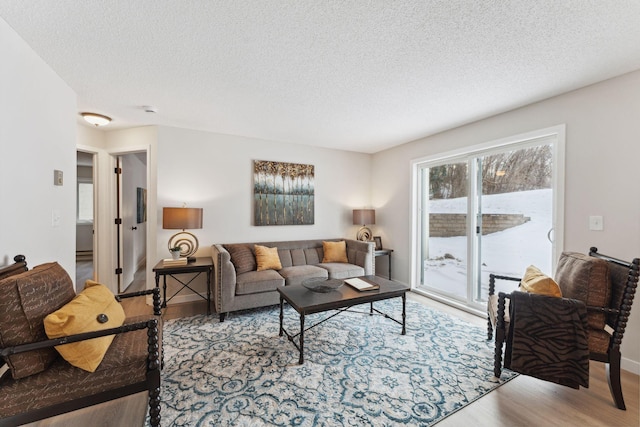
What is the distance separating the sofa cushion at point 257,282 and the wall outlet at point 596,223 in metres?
3.10

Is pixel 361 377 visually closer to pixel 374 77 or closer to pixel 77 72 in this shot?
pixel 374 77

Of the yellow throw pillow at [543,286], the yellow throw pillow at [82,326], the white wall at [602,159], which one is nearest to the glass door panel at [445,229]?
the white wall at [602,159]

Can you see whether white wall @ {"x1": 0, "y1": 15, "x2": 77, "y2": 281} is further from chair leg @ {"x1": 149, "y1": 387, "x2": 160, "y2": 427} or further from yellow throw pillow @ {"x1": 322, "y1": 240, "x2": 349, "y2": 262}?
yellow throw pillow @ {"x1": 322, "y1": 240, "x2": 349, "y2": 262}

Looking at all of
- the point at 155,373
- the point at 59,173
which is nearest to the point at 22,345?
the point at 155,373

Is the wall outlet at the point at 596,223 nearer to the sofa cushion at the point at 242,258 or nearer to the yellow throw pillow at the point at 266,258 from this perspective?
the yellow throw pillow at the point at 266,258

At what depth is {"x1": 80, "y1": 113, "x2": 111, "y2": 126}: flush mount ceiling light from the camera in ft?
10.1

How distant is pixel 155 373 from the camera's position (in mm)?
1446

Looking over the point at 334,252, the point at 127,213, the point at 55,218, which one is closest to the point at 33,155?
the point at 55,218

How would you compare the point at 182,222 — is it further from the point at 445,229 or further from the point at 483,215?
the point at 483,215

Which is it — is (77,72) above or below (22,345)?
above

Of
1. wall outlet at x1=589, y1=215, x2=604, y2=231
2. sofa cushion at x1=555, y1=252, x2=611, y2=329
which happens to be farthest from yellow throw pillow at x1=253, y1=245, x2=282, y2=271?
wall outlet at x1=589, y1=215, x2=604, y2=231

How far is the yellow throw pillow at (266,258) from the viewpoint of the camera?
3604mm

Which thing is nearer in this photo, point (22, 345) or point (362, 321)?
point (22, 345)

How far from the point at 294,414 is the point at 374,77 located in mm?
2563
